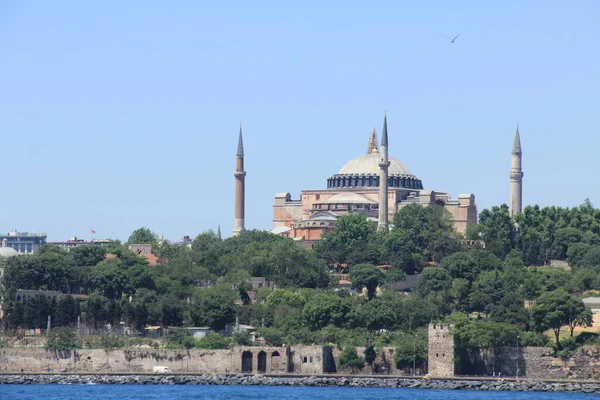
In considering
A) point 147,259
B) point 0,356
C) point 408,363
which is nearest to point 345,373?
point 408,363

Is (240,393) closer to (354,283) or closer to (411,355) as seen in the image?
(411,355)

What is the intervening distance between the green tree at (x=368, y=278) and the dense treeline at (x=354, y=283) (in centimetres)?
8

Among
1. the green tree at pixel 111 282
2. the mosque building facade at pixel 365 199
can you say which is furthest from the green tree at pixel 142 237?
the green tree at pixel 111 282

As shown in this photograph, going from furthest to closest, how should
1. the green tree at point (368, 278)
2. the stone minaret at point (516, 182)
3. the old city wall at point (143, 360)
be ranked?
the stone minaret at point (516, 182) < the green tree at point (368, 278) < the old city wall at point (143, 360)

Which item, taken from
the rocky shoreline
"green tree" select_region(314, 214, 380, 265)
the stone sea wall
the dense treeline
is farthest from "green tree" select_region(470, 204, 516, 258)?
the rocky shoreline

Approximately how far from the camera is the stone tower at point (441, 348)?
266 feet

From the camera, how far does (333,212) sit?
429 ft

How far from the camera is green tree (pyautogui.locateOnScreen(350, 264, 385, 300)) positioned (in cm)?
10094

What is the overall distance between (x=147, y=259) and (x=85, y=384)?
30885 mm

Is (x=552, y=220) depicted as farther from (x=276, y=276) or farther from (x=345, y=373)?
(x=345, y=373)

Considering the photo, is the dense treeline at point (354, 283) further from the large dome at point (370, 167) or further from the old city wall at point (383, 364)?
the large dome at point (370, 167)

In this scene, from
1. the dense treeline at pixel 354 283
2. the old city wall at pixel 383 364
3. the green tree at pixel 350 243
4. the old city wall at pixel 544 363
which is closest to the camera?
the old city wall at pixel 544 363

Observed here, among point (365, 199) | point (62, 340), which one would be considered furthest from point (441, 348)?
point (365, 199)

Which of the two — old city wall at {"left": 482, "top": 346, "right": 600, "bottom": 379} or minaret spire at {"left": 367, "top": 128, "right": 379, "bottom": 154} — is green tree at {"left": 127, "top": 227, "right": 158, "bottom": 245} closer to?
minaret spire at {"left": 367, "top": 128, "right": 379, "bottom": 154}
